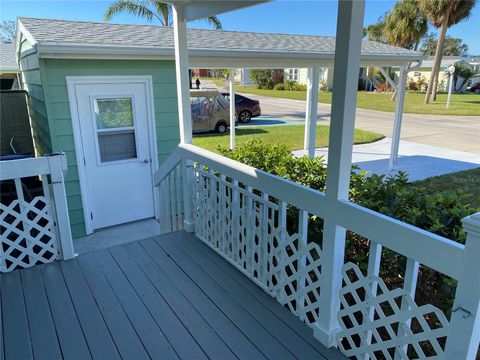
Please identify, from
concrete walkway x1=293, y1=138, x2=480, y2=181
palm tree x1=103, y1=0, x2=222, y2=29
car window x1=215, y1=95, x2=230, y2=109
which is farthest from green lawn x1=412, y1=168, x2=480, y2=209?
palm tree x1=103, y1=0, x2=222, y2=29

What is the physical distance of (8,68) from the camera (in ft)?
29.5

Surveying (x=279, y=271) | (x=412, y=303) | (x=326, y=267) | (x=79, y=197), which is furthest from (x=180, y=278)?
(x=79, y=197)

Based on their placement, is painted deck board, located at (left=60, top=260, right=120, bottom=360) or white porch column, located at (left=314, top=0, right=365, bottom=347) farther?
painted deck board, located at (left=60, top=260, right=120, bottom=360)

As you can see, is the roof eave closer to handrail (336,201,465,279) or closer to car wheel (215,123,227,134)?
handrail (336,201,465,279)

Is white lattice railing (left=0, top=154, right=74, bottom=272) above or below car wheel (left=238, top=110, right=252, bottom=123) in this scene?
above

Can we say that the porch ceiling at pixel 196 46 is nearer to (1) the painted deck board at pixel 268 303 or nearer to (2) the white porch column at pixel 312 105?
(2) the white porch column at pixel 312 105

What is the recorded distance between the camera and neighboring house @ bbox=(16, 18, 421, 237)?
4672mm

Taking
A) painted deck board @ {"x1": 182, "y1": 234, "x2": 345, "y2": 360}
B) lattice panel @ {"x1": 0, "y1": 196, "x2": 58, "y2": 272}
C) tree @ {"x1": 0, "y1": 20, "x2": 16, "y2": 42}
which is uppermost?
tree @ {"x1": 0, "y1": 20, "x2": 16, "y2": 42}

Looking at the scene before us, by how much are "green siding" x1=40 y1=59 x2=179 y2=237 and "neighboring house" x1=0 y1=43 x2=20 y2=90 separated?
524cm

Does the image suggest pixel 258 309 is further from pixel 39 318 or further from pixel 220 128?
pixel 220 128

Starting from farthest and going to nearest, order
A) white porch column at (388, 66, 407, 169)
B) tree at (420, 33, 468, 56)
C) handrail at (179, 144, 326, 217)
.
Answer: tree at (420, 33, 468, 56) → white porch column at (388, 66, 407, 169) → handrail at (179, 144, 326, 217)

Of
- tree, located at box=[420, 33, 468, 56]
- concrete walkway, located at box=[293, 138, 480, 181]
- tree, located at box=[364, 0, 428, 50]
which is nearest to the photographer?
concrete walkway, located at box=[293, 138, 480, 181]

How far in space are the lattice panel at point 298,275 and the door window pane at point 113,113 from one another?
11.8 feet

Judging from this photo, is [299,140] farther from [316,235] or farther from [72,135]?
[316,235]
